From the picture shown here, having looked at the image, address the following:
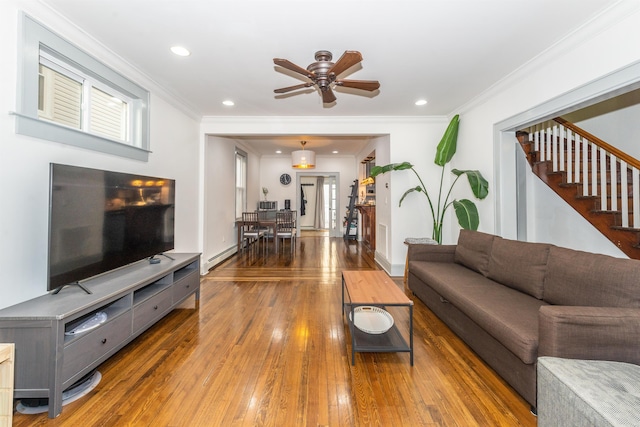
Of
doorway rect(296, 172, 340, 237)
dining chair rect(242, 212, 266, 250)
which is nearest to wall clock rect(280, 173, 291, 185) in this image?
doorway rect(296, 172, 340, 237)

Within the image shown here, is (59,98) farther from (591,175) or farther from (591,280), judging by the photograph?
(591,175)

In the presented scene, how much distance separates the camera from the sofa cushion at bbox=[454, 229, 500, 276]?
9.27 feet

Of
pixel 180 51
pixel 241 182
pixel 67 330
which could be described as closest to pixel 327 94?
pixel 180 51

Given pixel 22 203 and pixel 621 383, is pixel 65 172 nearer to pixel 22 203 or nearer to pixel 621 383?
pixel 22 203

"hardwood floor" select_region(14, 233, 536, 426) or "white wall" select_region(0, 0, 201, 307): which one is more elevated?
"white wall" select_region(0, 0, 201, 307)

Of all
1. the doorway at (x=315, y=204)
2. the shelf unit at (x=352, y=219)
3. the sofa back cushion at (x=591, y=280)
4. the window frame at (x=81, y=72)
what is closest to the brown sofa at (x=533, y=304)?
the sofa back cushion at (x=591, y=280)

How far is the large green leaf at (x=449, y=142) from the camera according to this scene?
3755 millimetres

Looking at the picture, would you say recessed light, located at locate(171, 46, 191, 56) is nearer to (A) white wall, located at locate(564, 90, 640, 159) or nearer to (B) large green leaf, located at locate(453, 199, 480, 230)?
(B) large green leaf, located at locate(453, 199, 480, 230)

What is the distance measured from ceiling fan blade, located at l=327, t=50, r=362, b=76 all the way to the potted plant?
7.05ft

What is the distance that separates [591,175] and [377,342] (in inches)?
130

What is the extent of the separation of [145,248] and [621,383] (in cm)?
341

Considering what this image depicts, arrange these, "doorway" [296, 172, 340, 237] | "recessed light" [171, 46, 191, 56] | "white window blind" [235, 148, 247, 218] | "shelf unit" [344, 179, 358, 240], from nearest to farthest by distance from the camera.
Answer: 1. "recessed light" [171, 46, 191, 56]
2. "white window blind" [235, 148, 247, 218]
3. "shelf unit" [344, 179, 358, 240]
4. "doorway" [296, 172, 340, 237]

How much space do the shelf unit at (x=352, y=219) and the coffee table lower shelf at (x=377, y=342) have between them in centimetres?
609

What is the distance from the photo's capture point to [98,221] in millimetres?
2100
